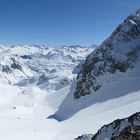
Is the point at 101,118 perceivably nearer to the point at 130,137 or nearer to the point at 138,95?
the point at 138,95

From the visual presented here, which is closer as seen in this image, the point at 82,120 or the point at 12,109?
the point at 82,120

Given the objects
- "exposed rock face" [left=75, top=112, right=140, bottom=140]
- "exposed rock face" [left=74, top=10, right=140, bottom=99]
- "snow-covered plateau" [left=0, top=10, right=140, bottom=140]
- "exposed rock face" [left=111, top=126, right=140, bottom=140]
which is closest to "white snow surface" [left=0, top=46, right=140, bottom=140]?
"snow-covered plateau" [left=0, top=10, right=140, bottom=140]

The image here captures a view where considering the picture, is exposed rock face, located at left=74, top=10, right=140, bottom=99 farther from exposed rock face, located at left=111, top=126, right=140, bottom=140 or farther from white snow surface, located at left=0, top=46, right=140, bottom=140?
exposed rock face, located at left=111, top=126, right=140, bottom=140

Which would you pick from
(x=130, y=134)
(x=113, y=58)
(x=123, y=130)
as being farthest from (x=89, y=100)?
(x=130, y=134)

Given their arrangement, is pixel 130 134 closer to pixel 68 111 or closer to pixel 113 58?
pixel 68 111

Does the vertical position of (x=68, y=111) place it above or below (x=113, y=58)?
below

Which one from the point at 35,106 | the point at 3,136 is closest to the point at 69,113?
the point at 35,106
